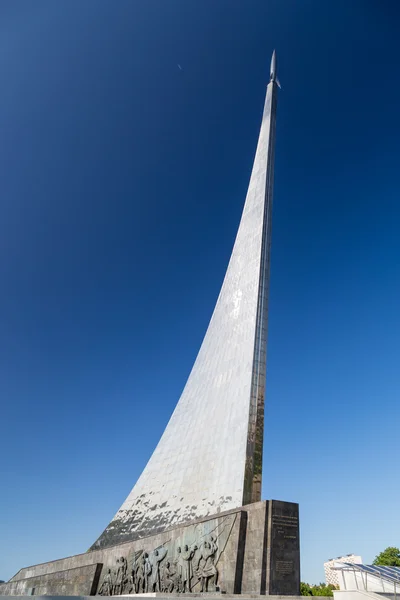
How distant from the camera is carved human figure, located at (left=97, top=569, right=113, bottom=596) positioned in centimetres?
866

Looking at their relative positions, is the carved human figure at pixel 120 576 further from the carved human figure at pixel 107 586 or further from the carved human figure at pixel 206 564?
the carved human figure at pixel 206 564

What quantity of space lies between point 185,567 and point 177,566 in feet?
0.69

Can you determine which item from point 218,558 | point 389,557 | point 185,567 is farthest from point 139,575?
point 389,557

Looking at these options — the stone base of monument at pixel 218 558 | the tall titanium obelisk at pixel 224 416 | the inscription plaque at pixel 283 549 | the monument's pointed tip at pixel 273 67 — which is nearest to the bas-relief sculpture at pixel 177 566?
the stone base of monument at pixel 218 558

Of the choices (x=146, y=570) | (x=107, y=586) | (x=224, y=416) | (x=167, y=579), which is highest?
(x=224, y=416)

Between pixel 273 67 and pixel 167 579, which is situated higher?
pixel 273 67

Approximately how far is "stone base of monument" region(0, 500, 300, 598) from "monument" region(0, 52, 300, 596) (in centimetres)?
1

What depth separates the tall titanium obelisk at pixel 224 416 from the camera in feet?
24.9

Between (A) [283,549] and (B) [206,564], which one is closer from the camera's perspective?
(A) [283,549]

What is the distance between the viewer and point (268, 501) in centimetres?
614

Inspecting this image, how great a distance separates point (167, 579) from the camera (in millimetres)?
7195

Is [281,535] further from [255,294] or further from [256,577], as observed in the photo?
[255,294]

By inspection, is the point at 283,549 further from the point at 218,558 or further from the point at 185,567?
the point at 185,567

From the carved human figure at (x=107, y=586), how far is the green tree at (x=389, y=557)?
29.8 m
